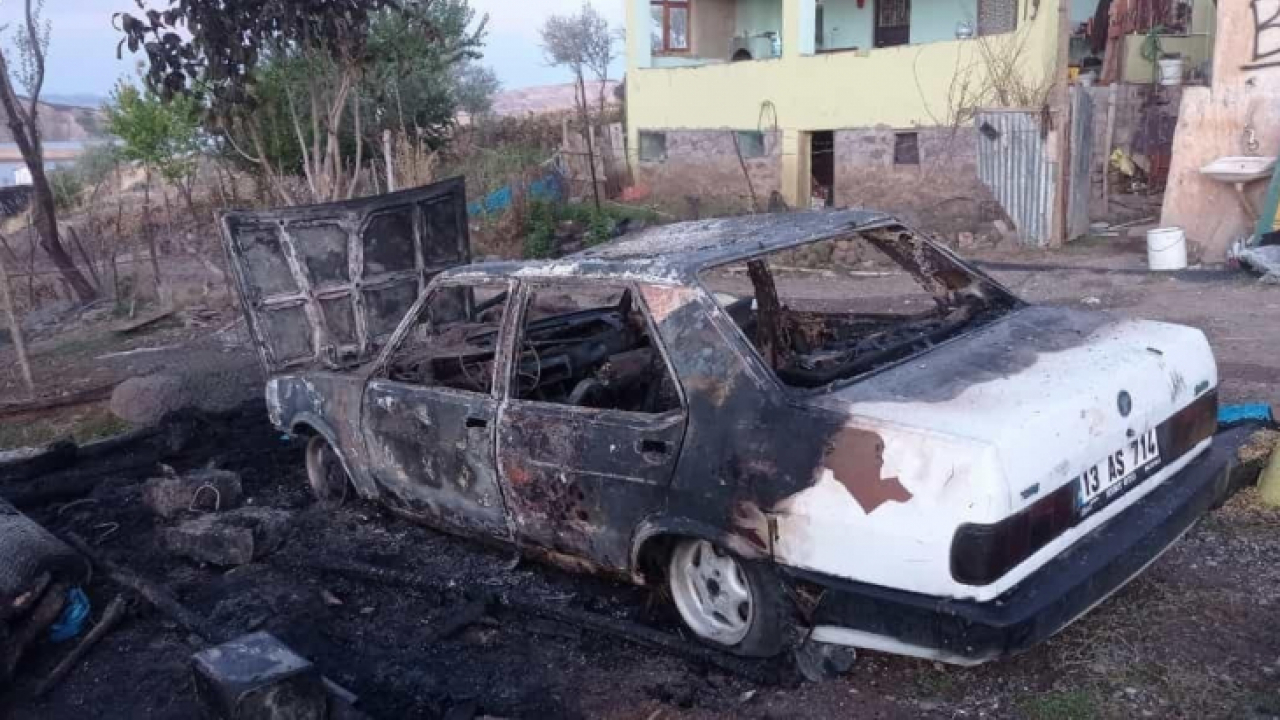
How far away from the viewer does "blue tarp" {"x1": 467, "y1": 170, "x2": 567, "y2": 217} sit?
54.3 feet

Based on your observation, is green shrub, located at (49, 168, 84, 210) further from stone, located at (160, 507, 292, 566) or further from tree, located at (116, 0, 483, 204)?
stone, located at (160, 507, 292, 566)

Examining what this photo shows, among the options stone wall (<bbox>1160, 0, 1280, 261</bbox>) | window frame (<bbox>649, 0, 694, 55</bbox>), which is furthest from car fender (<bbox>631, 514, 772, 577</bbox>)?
window frame (<bbox>649, 0, 694, 55</bbox>)

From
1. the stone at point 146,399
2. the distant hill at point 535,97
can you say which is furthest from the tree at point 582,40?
the stone at point 146,399

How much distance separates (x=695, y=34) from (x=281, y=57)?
44.3ft

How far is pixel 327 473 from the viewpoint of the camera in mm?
5723

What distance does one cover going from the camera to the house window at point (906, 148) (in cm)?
1558

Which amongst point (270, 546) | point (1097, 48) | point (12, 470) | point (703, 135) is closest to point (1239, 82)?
point (1097, 48)

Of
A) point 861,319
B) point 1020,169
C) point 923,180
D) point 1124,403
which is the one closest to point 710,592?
point 1124,403

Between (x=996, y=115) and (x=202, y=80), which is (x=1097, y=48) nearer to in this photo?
(x=996, y=115)

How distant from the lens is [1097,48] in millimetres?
17891

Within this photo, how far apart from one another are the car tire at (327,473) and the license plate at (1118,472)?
3.86 m

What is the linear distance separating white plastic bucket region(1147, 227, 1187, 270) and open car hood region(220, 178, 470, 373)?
293 inches

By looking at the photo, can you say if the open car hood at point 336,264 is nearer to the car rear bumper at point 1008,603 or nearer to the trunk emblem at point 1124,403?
the car rear bumper at point 1008,603

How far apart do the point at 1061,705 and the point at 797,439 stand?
120 centimetres
